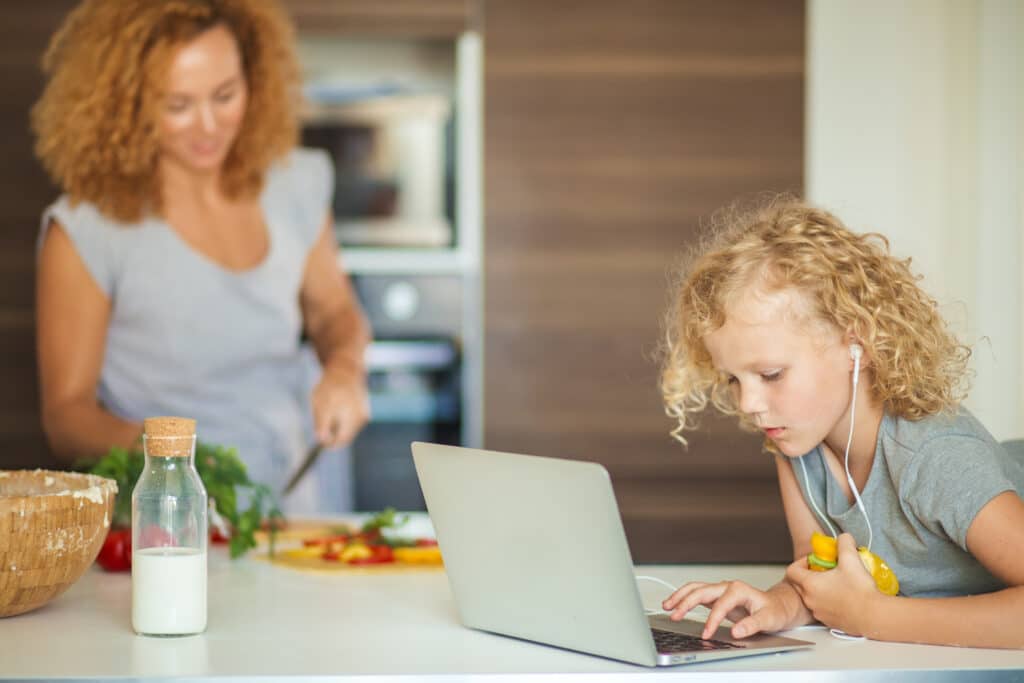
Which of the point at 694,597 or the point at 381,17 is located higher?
the point at 381,17

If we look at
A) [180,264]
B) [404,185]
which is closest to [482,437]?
[404,185]

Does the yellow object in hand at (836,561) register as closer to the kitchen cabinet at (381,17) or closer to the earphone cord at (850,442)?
the earphone cord at (850,442)

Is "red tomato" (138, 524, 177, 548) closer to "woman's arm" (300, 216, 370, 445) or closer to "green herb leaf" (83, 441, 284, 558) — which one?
"green herb leaf" (83, 441, 284, 558)

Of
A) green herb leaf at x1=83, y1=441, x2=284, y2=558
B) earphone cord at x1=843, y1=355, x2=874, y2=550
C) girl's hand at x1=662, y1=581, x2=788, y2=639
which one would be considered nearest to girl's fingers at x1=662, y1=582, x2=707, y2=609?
girl's hand at x1=662, y1=581, x2=788, y2=639

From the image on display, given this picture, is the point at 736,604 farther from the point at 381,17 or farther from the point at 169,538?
the point at 381,17

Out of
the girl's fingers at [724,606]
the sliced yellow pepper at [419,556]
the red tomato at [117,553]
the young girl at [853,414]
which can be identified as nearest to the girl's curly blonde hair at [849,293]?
the young girl at [853,414]

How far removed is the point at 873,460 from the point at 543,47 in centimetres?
186

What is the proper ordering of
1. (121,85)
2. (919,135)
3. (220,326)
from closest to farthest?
(121,85) < (220,326) < (919,135)

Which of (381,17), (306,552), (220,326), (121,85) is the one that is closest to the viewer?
(306,552)

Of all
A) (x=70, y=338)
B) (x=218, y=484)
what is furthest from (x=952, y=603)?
(x=70, y=338)

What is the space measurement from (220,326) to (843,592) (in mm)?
1936

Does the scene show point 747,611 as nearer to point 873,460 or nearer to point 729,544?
point 873,460

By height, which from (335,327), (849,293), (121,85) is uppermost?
(121,85)

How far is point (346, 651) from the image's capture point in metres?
1.08
